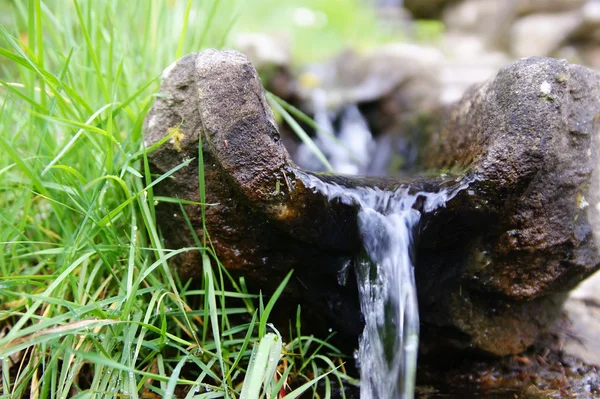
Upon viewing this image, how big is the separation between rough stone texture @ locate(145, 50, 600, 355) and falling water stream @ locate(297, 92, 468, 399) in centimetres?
4

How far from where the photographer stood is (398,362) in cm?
144

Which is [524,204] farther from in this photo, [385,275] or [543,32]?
[543,32]

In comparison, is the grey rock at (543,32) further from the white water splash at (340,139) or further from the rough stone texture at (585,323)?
the rough stone texture at (585,323)

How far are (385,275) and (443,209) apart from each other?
0.30 m

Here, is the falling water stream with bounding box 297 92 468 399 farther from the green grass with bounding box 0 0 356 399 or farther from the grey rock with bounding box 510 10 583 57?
the grey rock with bounding box 510 10 583 57

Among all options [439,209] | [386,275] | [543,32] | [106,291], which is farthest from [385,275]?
[543,32]

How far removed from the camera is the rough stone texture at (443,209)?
1493 millimetres

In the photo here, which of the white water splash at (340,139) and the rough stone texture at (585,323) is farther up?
the white water splash at (340,139)

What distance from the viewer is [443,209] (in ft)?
5.03

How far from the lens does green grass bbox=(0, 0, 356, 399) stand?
4.48 ft

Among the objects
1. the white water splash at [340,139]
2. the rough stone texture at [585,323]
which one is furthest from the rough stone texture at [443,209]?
the white water splash at [340,139]

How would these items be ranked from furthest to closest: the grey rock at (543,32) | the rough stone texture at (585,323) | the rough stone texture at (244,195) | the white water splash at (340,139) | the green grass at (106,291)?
1. the grey rock at (543,32)
2. the white water splash at (340,139)
3. the rough stone texture at (585,323)
4. the rough stone texture at (244,195)
5. the green grass at (106,291)

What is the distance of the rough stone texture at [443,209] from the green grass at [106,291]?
125 mm

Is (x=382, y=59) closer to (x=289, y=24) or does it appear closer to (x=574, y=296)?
(x=289, y=24)
